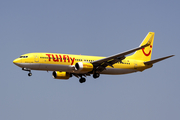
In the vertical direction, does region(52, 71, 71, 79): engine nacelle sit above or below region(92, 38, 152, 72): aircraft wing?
below

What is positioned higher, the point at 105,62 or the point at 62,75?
the point at 105,62

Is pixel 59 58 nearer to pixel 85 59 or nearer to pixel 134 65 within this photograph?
pixel 85 59

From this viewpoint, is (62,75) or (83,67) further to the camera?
(62,75)

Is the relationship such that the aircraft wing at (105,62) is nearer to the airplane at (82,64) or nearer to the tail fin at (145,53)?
the airplane at (82,64)

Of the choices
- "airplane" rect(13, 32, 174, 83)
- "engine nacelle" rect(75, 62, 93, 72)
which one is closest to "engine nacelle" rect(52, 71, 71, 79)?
"airplane" rect(13, 32, 174, 83)

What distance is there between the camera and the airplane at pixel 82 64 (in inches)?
2094

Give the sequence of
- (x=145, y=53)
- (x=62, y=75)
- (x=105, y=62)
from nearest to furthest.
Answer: (x=105, y=62) < (x=62, y=75) < (x=145, y=53)


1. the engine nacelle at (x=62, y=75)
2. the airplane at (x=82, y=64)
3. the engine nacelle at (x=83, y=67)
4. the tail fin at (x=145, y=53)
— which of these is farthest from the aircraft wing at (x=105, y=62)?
the tail fin at (x=145, y=53)

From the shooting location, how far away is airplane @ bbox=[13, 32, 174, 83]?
5319cm

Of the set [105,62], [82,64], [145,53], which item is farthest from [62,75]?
[145,53]

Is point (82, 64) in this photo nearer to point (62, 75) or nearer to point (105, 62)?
point (105, 62)

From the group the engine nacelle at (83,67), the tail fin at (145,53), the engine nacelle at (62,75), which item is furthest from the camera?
Answer: the tail fin at (145,53)

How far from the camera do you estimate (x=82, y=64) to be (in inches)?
A: 2149

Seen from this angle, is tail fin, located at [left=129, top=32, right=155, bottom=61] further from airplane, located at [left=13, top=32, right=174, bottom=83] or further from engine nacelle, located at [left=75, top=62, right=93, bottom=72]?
engine nacelle, located at [left=75, top=62, right=93, bottom=72]
